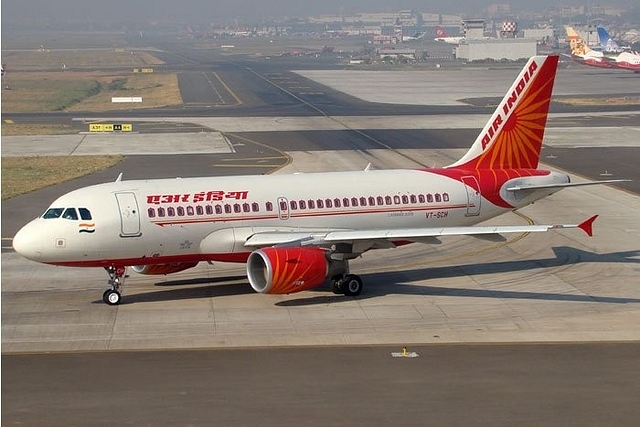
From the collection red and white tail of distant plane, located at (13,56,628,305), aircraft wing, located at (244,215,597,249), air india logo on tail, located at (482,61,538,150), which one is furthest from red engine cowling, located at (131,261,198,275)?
air india logo on tail, located at (482,61,538,150)

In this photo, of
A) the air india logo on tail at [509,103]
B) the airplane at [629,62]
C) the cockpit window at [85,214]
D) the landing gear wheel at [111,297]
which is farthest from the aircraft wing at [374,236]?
the airplane at [629,62]

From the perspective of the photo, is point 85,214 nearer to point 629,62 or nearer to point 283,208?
point 283,208

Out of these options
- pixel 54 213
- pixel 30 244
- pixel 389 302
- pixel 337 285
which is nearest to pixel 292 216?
pixel 337 285

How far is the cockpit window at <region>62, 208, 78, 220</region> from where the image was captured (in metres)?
37.9

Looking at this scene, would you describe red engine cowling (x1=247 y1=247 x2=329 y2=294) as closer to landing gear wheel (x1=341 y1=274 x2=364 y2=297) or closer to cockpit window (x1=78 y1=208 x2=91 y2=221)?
landing gear wheel (x1=341 y1=274 x2=364 y2=297)

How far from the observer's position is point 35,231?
37656mm

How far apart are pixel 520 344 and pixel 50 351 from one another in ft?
46.1

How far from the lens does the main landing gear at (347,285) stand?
39625mm

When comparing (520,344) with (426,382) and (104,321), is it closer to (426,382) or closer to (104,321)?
(426,382)

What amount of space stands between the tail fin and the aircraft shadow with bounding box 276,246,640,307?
4.10 meters

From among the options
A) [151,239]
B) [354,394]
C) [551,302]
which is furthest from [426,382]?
[151,239]

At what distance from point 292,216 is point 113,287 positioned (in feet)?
23.0

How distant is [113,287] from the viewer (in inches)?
1534

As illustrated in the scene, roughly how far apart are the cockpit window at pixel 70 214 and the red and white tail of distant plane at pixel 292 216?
1.4 inches
